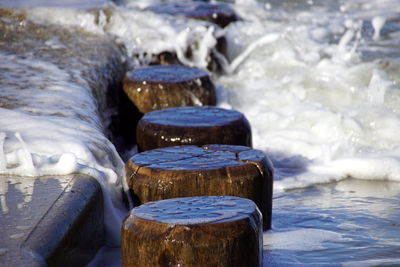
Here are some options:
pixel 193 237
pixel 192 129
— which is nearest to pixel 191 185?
pixel 193 237

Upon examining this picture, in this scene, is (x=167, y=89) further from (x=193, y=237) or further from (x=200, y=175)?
(x=193, y=237)

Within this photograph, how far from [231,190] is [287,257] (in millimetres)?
454

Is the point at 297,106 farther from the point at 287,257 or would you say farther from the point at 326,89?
the point at 287,257

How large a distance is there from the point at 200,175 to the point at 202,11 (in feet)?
20.6

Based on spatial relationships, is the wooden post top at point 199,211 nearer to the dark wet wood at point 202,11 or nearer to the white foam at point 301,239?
the white foam at point 301,239

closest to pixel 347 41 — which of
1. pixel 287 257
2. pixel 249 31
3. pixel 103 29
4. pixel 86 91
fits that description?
pixel 249 31

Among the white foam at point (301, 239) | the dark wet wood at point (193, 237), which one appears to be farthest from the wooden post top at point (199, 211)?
the white foam at point (301, 239)

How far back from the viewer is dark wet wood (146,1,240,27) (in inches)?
360

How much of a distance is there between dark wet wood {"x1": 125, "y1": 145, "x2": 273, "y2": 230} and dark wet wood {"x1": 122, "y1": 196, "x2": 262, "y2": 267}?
0.49m

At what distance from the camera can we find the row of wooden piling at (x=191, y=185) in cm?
262

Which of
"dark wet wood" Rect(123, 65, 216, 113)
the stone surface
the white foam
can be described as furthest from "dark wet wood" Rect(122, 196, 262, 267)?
"dark wet wood" Rect(123, 65, 216, 113)

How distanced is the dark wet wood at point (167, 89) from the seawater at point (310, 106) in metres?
0.85

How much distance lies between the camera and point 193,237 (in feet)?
8.52

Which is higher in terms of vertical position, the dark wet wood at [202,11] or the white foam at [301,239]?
the dark wet wood at [202,11]
